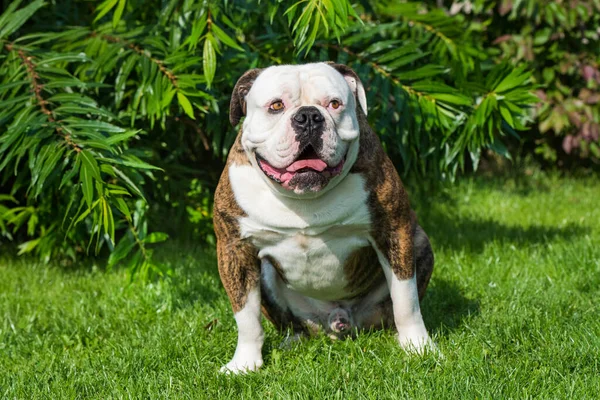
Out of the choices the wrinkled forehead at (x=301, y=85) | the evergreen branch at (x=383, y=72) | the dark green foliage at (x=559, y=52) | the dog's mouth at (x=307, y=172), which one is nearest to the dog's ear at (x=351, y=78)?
the wrinkled forehead at (x=301, y=85)

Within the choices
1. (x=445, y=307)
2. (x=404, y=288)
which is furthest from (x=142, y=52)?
(x=445, y=307)

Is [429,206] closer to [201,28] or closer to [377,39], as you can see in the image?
[377,39]

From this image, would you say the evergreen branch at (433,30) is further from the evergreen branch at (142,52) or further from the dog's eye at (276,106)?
the dog's eye at (276,106)

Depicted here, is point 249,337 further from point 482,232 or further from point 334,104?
point 482,232

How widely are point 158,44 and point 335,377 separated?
189 centimetres

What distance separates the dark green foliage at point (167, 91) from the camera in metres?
3.36

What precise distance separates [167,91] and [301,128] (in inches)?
45.4

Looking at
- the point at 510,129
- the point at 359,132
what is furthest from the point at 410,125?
the point at 359,132

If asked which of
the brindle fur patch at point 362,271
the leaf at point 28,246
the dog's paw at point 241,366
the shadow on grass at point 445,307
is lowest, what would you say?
the leaf at point 28,246

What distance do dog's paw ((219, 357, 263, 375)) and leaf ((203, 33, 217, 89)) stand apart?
1216mm

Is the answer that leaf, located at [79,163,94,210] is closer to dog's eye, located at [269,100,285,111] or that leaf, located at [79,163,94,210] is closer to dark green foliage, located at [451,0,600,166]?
dog's eye, located at [269,100,285,111]

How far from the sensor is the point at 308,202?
2986mm

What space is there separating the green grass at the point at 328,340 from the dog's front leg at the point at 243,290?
0.32 feet

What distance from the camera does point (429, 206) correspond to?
5.95 m
